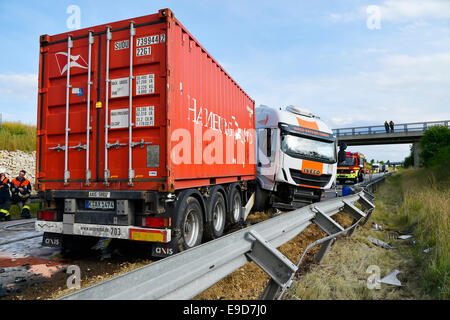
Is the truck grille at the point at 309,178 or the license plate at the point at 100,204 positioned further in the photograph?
the truck grille at the point at 309,178

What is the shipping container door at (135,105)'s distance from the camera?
15.5 feet

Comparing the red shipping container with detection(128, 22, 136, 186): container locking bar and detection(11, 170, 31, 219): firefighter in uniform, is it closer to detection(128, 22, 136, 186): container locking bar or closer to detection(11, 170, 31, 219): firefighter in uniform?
detection(128, 22, 136, 186): container locking bar

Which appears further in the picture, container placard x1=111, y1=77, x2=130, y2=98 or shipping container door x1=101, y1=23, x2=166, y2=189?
container placard x1=111, y1=77, x2=130, y2=98

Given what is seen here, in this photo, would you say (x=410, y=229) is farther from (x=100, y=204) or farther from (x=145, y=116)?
(x=100, y=204)

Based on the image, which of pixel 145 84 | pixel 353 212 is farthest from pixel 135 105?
pixel 353 212

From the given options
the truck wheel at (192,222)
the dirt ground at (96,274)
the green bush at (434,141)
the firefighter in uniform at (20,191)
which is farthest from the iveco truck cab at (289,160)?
the green bush at (434,141)

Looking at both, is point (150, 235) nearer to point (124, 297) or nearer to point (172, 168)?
point (172, 168)

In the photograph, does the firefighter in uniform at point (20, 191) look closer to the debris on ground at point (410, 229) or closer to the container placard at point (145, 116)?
the container placard at point (145, 116)

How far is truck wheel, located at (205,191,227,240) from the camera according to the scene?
593 centimetres

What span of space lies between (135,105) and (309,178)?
20.5 feet

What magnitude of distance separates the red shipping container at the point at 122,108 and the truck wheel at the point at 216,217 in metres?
0.69

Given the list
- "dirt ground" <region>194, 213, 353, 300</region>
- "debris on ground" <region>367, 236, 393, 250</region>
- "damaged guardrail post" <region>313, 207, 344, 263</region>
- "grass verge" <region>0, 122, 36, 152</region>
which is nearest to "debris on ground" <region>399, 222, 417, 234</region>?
"debris on ground" <region>367, 236, 393, 250</region>

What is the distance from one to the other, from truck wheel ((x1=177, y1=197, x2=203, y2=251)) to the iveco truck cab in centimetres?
421
